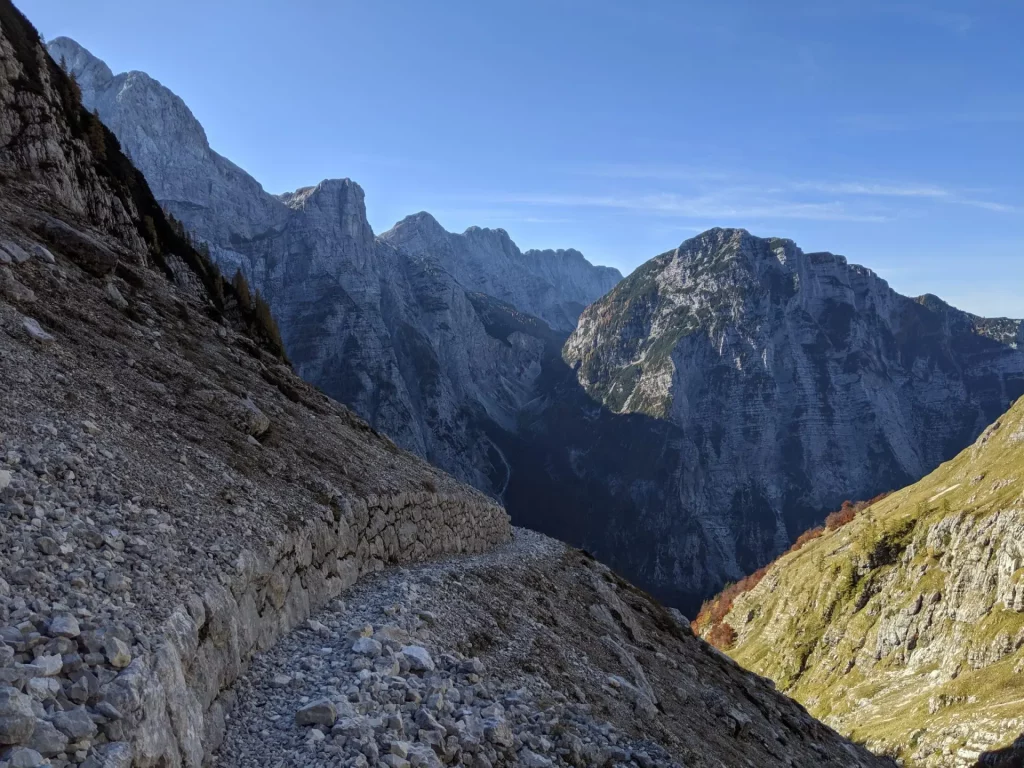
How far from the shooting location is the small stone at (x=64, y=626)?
8.94 metres

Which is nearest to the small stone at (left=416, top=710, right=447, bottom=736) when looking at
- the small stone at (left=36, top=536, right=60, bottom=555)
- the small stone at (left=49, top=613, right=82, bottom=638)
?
the small stone at (left=49, top=613, right=82, bottom=638)

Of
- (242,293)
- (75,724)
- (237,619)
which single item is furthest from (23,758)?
(242,293)

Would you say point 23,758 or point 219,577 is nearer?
point 23,758

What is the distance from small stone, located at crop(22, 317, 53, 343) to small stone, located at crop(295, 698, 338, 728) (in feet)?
45.9

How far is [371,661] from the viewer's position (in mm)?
14477

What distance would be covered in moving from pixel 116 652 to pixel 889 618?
147332mm

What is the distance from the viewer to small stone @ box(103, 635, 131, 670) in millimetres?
9133

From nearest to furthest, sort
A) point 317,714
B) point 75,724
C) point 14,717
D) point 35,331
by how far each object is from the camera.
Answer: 1. point 14,717
2. point 75,724
3. point 317,714
4. point 35,331

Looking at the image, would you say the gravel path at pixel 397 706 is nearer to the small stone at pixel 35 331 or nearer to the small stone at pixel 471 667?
the small stone at pixel 471 667

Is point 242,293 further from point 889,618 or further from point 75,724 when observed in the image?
point 889,618

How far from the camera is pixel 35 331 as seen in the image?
18656mm

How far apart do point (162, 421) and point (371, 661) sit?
402 inches

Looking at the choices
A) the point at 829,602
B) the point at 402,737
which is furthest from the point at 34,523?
the point at 829,602

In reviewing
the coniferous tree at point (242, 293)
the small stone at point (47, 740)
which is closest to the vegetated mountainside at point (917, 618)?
the small stone at point (47, 740)
